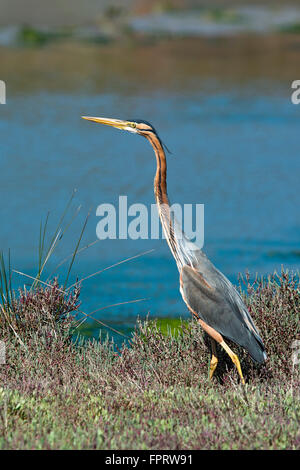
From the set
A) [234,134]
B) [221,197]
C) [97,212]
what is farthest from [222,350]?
[234,134]

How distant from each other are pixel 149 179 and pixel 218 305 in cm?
838

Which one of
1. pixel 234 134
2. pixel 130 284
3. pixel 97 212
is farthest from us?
→ pixel 234 134

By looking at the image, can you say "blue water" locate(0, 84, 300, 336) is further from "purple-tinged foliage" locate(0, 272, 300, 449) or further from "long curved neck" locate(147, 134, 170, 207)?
"long curved neck" locate(147, 134, 170, 207)

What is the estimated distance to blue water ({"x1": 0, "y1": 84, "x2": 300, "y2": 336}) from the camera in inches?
404

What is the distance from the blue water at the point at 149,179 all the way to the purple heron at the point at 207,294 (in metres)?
2.01

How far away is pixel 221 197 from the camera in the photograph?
14.0 metres

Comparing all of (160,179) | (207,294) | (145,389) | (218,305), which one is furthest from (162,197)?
(145,389)

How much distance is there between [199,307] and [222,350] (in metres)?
0.62

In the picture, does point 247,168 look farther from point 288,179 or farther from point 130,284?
point 130,284

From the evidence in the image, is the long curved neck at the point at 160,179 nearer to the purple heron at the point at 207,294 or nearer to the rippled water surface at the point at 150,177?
the purple heron at the point at 207,294

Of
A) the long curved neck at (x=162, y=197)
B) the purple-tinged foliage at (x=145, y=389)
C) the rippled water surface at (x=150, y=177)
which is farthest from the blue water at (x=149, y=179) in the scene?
the long curved neck at (x=162, y=197)

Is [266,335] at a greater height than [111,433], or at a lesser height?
greater

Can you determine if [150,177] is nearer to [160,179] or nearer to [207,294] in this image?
[160,179]
